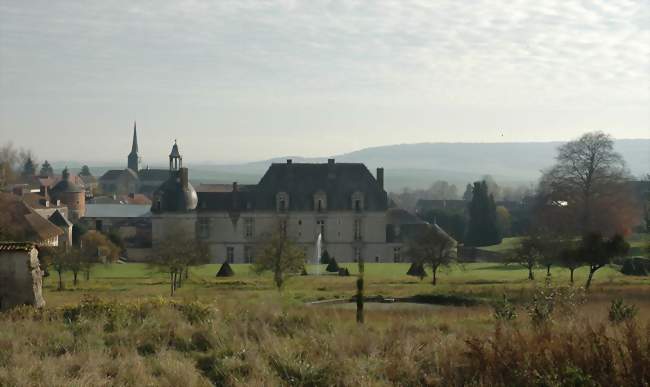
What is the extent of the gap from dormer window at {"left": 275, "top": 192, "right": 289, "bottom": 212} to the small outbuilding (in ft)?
126

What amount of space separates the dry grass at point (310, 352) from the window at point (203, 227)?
40.5 metres

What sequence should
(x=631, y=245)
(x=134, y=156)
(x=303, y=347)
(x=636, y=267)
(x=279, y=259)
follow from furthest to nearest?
(x=134, y=156)
(x=631, y=245)
(x=636, y=267)
(x=279, y=259)
(x=303, y=347)

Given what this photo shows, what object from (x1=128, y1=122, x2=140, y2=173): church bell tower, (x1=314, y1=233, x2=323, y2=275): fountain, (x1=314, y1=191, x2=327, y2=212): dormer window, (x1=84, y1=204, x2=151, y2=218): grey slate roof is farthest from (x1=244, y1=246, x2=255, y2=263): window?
(x1=128, y1=122, x2=140, y2=173): church bell tower

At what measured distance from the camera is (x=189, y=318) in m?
11.9

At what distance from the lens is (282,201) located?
172ft

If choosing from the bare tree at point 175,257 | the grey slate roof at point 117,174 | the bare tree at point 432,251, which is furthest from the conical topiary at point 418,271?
the grey slate roof at point 117,174

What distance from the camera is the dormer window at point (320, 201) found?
52281mm

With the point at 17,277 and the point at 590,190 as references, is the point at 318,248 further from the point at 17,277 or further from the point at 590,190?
the point at 17,277

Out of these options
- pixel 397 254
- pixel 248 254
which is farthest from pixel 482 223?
pixel 248 254

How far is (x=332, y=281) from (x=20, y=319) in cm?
2126

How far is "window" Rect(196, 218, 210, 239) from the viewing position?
52062mm

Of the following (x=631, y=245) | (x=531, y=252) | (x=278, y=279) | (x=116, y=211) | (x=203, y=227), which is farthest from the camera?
(x=116, y=211)

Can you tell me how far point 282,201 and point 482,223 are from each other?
57.2ft

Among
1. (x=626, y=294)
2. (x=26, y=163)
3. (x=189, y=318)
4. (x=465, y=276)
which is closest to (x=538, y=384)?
(x=189, y=318)
